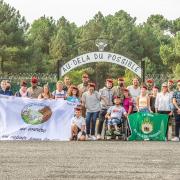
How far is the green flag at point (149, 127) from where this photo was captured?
1972 centimetres

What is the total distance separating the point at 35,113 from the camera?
1989 cm

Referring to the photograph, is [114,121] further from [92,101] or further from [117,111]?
[92,101]

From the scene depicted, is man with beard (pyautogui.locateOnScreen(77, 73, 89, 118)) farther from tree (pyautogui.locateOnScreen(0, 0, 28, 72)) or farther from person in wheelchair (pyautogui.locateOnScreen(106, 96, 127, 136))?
tree (pyautogui.locateOnScreen(0, 0, 28, 72))

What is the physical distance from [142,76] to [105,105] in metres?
7.04

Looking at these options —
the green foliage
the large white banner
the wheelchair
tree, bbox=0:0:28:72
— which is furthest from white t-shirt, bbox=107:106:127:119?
tree, bbox=0:0:28:72

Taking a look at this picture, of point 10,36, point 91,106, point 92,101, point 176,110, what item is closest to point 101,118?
point 91,106

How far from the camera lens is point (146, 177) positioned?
38.7 feet

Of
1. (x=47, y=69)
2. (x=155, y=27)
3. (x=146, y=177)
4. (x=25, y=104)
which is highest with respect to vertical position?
(x=155, y=27)

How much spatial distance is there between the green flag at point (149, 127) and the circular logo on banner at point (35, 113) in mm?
2417

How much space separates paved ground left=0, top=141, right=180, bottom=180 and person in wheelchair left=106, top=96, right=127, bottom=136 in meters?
1.15

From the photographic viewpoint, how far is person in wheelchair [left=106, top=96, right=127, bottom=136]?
19.5 metres

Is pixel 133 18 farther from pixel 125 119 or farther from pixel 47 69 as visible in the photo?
pixel 125 119

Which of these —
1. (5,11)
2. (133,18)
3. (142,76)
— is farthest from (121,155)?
(133,18)

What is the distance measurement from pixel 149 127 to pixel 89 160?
5832 millimetres
